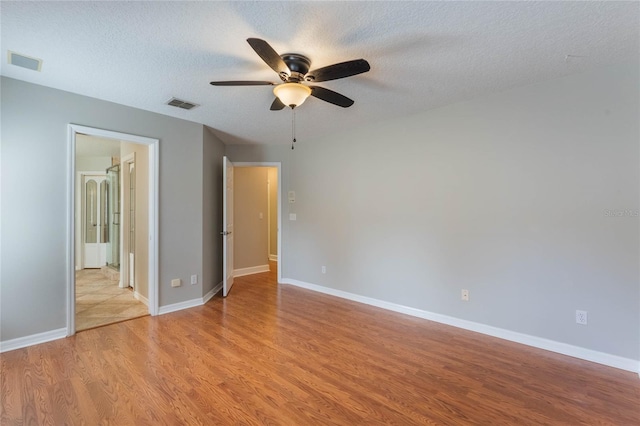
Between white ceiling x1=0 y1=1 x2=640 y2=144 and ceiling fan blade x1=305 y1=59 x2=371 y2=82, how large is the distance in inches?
9.4

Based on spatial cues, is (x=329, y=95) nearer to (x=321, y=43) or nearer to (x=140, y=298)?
(x=321, y=43)

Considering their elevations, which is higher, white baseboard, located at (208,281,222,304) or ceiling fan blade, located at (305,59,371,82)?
ceiling fan blade, located at (305,59,371,82)

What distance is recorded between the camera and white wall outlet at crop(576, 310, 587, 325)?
8.45ft

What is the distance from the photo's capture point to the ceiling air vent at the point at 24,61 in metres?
2.29

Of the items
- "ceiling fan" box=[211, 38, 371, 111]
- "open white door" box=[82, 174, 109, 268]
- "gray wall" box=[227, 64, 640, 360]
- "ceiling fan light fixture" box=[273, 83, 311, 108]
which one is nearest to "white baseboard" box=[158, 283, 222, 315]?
"gray wall" box=[227, 64, 640, 360]

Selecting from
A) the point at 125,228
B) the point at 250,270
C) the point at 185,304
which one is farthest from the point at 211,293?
the point at 125,228

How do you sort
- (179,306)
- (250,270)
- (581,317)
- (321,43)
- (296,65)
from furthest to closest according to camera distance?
(250,270) < (179,306) < (581,317) < (296,65) < (321,43)

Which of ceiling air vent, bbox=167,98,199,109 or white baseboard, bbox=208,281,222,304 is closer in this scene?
ceiling air vent, bbox=167,98,199,109

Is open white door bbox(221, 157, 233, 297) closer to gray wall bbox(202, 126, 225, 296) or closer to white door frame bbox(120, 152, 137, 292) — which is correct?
gray wall bbox(202, 126, 225, 296)

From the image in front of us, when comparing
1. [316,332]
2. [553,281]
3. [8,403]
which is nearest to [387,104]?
[553,281]

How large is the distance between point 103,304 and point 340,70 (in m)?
4.26

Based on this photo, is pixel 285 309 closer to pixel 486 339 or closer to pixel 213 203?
pixel 213 203

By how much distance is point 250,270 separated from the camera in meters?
5.93

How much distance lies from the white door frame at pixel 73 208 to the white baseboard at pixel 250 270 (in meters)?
2.16
